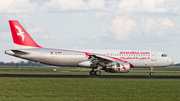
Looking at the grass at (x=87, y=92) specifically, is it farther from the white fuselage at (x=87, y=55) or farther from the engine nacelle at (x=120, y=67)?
the white fuselage at (x=87, y=55)

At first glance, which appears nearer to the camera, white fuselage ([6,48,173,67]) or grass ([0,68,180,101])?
grass ([0,68,180,101])

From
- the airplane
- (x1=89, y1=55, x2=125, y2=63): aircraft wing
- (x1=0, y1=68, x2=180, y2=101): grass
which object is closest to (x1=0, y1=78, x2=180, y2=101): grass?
(x1=0, y1=68, x2=180, y2=101): grass

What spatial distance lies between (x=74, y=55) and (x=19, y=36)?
27.0ft

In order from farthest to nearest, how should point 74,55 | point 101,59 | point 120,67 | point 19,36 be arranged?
point 74,55
point 19,36
point 101,59
point 120,67

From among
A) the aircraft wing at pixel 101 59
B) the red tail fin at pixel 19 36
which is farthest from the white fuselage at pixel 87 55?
the red tail fin at pixel 19 36

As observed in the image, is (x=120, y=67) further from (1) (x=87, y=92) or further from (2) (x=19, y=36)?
(1) (x=87, y=92)

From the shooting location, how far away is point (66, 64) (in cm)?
3759

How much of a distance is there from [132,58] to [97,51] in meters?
5.25

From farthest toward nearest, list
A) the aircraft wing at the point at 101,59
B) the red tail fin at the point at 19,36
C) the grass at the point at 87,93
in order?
the red tail fin at the point at 19,36, the aircraft wing at the point at 101,59, the grass at the point at 87,93

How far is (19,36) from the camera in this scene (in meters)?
36.8

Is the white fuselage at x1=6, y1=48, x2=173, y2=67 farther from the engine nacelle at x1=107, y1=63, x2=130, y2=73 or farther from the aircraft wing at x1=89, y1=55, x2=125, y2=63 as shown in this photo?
the engine nacelle at x1=107, y1=63, x2=130, y2=73

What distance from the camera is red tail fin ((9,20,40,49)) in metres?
36.8

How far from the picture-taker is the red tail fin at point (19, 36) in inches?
1447

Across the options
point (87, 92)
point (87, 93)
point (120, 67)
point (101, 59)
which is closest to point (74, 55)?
point (101, 59)
